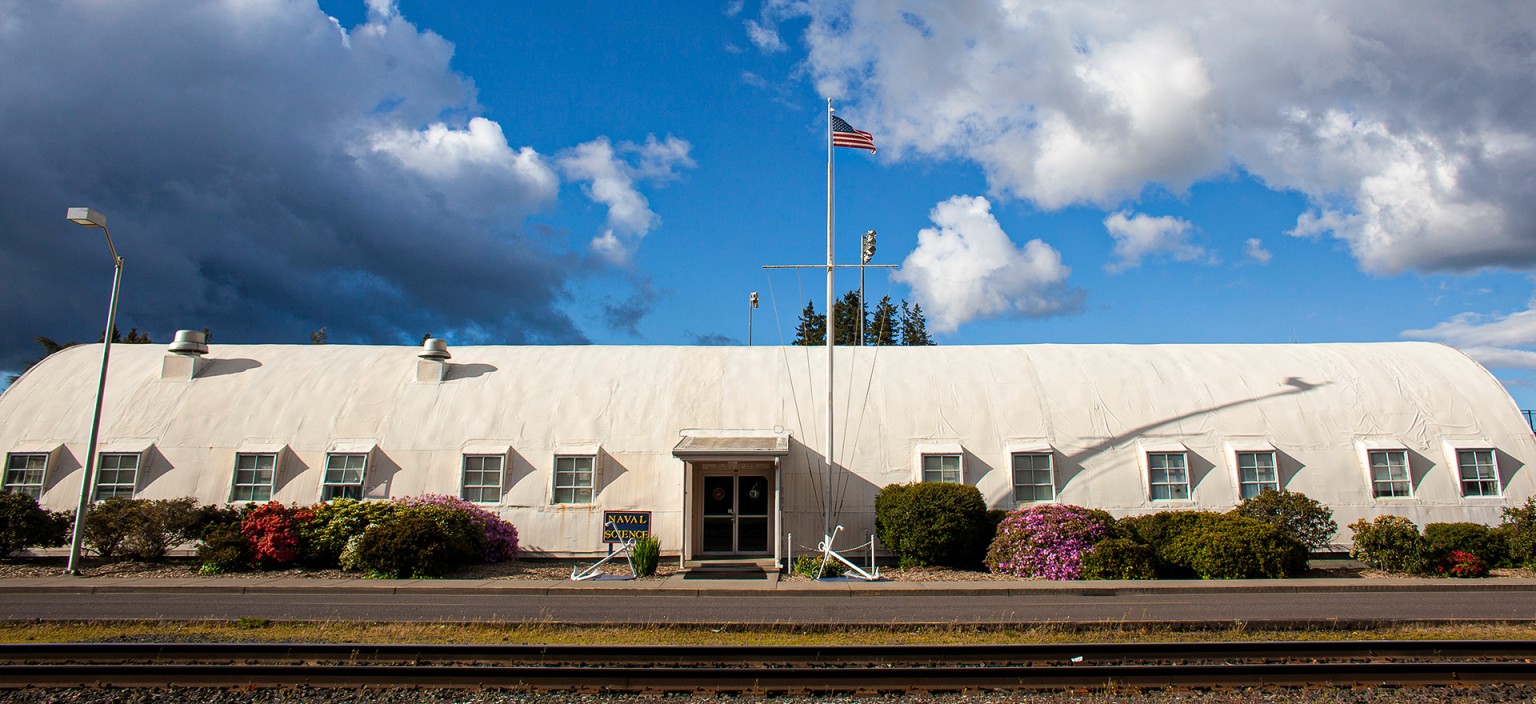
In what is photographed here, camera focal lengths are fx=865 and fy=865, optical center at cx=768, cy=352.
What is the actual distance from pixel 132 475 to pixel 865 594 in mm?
18237

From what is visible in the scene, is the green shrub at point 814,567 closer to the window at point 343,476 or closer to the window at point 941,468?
the window at point 941,468

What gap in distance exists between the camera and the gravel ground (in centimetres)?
862

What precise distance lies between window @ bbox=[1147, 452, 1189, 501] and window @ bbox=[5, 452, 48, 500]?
88.5ft

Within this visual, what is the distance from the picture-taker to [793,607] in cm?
1415

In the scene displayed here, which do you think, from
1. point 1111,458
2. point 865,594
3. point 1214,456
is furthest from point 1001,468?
point 865,594

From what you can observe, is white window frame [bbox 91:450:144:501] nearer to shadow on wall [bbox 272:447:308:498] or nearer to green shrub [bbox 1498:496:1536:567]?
shadow on wall [bbox 272:447:308:498]

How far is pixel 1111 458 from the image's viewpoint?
21.2 m

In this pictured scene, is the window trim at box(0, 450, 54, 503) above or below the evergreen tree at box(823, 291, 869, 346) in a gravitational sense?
below

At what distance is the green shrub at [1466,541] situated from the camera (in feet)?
58.7

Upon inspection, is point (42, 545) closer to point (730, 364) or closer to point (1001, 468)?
point (730, 364)

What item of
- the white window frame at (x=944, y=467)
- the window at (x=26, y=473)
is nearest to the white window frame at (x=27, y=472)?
the window at (x=26, y=473)

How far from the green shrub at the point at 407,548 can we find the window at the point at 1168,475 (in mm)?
16280

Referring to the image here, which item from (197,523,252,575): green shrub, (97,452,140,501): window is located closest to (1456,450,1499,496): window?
(197,523,252,575): green shrub

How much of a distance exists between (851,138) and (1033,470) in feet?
30.0
